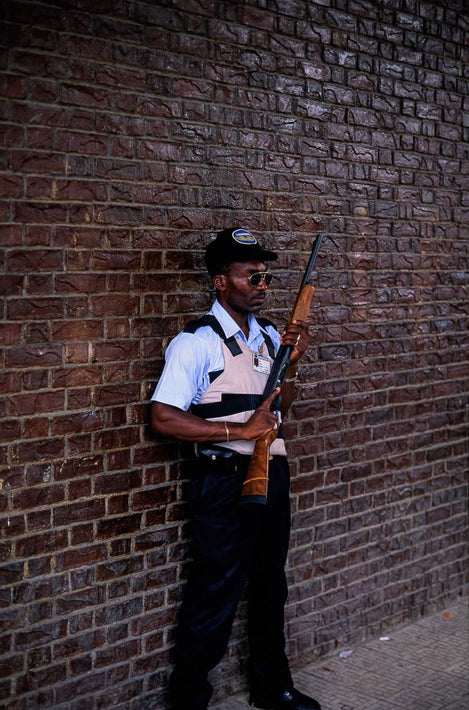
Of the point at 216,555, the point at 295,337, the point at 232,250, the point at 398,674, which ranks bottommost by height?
the point at 398,674

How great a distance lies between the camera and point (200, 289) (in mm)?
4117

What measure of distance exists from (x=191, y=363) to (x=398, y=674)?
2.31m

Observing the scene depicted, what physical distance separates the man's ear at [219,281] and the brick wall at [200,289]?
7.1 inches

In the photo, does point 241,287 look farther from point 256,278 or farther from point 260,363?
point 260,363

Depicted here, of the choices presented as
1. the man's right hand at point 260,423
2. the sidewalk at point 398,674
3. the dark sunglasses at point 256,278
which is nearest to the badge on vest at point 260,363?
the man's right hand at point 260,423

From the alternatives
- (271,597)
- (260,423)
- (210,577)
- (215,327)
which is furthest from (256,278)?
(271,597)

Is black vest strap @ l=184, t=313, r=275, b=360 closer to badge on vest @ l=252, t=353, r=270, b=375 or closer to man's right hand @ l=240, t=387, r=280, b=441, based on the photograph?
badge on vest @ l=252, t=353, r=270, b=375

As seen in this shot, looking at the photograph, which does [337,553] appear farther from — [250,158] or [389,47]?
[389,47]

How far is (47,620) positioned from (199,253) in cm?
185

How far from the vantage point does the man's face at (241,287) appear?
3881 mm

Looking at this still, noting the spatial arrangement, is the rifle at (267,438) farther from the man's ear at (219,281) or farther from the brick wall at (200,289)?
the brick wall at (200,289)

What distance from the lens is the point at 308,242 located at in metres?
4.67

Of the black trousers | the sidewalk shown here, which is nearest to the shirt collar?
the black trousers

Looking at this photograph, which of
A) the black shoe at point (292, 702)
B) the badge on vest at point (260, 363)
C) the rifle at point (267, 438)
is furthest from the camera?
the black shoe at point (292, 702)
